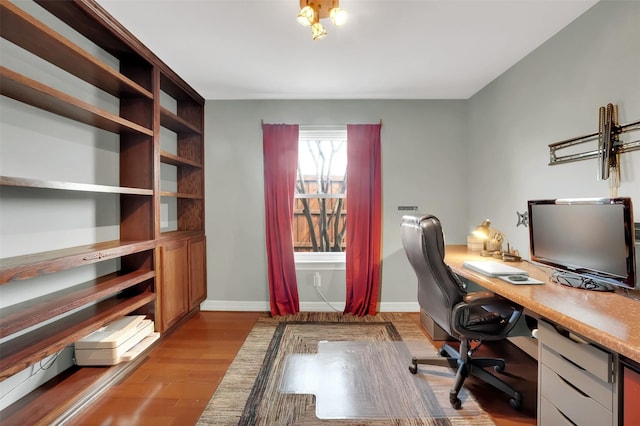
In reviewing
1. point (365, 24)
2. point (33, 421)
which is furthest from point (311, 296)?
point (365, 24)

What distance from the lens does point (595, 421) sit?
1.17 m

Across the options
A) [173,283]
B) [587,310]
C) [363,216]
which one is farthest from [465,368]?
[173,283]

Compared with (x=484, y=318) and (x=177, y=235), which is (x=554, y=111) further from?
(x=177, y=235)

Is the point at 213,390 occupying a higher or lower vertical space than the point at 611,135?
lower

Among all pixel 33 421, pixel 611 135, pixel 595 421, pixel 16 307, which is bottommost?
pixel 33 421

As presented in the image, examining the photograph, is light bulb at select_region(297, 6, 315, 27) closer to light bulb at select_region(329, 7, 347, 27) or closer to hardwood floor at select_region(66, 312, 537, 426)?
light bulb at select_region(329, 7, 347, 27)

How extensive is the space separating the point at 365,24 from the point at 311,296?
9.06ft

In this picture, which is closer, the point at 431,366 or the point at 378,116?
the point at 431,366

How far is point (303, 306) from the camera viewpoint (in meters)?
3.46

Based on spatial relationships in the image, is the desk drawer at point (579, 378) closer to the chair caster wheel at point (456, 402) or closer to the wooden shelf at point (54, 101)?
the chair caster wheel at point (456, 402)

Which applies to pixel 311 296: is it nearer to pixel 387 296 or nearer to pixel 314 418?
pixel 387 296

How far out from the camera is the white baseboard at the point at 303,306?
3451 millimetres

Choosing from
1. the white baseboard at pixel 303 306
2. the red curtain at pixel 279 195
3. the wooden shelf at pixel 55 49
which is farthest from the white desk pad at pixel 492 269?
the wooden shelf at pixel 55 49

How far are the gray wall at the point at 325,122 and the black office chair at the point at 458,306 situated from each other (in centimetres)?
153
